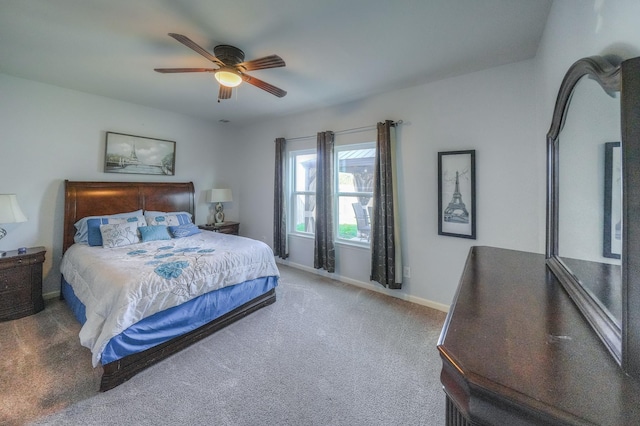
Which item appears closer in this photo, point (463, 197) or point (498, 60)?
point (498, 60)

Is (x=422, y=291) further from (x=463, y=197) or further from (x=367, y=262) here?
(x=463, y=197)

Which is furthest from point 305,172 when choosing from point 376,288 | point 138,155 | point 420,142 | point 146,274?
point 146,274

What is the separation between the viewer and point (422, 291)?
310 cm

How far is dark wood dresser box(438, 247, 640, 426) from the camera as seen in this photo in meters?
0.44

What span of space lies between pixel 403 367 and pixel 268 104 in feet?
12.0

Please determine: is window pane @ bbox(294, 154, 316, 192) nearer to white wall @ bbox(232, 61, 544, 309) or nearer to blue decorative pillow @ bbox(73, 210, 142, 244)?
white wall @ bbox(232, 61, 544, 309)

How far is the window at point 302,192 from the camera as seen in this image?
14.1 feet

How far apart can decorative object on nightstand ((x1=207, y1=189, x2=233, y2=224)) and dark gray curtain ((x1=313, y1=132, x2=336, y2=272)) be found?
202 cm

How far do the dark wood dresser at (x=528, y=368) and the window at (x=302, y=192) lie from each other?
353cm

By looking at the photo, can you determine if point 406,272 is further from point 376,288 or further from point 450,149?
point 450,149

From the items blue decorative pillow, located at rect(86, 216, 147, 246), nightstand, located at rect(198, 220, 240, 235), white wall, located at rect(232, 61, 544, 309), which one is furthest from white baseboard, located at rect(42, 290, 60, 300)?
white wall, located at rect(232, 61, 544, 309)

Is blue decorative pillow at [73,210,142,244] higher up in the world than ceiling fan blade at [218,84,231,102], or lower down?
lower down

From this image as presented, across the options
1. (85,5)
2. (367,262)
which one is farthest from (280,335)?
(85,5)

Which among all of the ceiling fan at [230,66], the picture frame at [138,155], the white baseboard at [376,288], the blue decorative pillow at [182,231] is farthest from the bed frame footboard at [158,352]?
the picture frame at [138,155]
